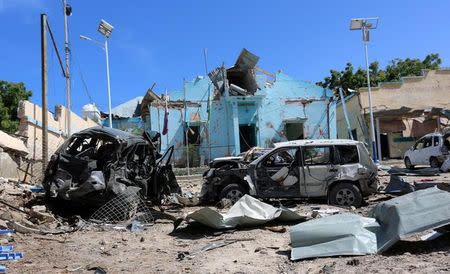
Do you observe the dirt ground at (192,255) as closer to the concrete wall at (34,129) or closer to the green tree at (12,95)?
the concrete wall at (34,129)

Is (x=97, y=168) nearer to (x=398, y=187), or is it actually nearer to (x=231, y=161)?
(x=231, y=161)

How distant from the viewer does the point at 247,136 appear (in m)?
33.2

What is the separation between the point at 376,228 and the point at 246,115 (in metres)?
24.8

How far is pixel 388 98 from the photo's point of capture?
35.8m

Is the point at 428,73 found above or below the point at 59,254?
above

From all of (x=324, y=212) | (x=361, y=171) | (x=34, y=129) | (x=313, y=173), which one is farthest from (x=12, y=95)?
(x=324, y=212)

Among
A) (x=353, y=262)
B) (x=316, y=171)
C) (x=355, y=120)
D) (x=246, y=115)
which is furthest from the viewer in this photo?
(x=355, y=120)

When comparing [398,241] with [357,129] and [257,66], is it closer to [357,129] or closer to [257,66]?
[257,66]

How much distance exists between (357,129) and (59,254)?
31.2 m

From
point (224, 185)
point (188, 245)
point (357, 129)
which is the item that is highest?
point (357, 129)

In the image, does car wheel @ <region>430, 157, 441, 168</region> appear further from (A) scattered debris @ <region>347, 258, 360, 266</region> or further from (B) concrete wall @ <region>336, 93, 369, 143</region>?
(A) scattered debris @ <region>347, 258, 360, 266</region>

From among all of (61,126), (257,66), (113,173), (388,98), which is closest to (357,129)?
(388,98)

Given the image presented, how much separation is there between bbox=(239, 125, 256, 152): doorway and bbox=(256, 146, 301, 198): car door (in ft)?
63.9

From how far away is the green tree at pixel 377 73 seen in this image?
46844 mm
